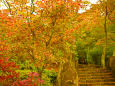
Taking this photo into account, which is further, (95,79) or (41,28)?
(95,79)

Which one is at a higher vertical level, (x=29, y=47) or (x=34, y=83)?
(x=29, y=47)

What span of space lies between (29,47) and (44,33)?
0.62 meters

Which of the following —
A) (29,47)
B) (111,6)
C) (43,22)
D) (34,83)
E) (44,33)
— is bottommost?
(34,83)

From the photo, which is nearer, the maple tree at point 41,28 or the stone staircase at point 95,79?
the maple tree at point 41,28

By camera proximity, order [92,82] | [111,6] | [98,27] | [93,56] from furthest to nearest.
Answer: [93,56] < [98,27] < [111,6] < [92,82]

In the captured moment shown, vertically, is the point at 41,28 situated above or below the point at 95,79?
above

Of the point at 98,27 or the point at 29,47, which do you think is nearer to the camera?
the point at 29,47

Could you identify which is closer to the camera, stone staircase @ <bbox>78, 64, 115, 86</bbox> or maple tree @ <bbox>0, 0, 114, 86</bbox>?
maple tree @ <bbox>0, 0, 114, 86</bbox>

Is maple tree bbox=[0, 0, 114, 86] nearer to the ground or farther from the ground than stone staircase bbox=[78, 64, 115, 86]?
farther from the ground

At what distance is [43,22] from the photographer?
3805mm

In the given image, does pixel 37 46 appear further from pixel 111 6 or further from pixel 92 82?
pixel 111 6

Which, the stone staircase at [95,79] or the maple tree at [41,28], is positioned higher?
the maple tree at [41,28]

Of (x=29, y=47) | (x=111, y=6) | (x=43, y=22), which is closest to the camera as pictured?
(x=43, y=22)

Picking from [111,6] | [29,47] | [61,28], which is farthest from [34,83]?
[111,6]
